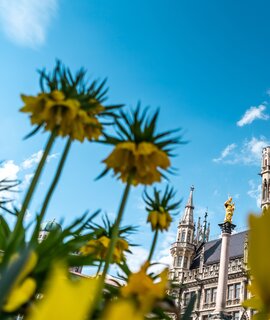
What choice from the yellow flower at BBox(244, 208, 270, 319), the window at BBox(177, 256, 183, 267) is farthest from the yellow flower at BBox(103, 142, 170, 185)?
the window at BBox(177, 256, 183, 267)

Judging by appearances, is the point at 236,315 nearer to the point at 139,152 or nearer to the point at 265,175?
the point at 265,175

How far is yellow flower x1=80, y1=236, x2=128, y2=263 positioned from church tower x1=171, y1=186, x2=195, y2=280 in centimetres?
4729

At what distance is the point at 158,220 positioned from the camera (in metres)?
2.56

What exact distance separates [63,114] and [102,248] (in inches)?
42.1

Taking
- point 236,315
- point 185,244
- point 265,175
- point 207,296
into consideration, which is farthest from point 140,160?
point 185,244

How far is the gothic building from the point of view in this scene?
39.1 metres

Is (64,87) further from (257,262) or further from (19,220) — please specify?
(257,262)

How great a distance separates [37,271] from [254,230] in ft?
3.77

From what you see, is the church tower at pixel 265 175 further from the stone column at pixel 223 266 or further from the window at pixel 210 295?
the window at pixel 210 295

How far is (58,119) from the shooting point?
205 cm

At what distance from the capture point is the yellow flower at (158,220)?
2.53 metres

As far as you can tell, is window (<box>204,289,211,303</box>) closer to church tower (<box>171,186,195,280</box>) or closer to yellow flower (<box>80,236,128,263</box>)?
church tower (<box>171,186,195,280</box>)

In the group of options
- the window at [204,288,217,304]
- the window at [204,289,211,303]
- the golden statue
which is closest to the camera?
the golden statue

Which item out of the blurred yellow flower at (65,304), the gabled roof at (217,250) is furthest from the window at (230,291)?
the blurred yellow flower at (65,304)
